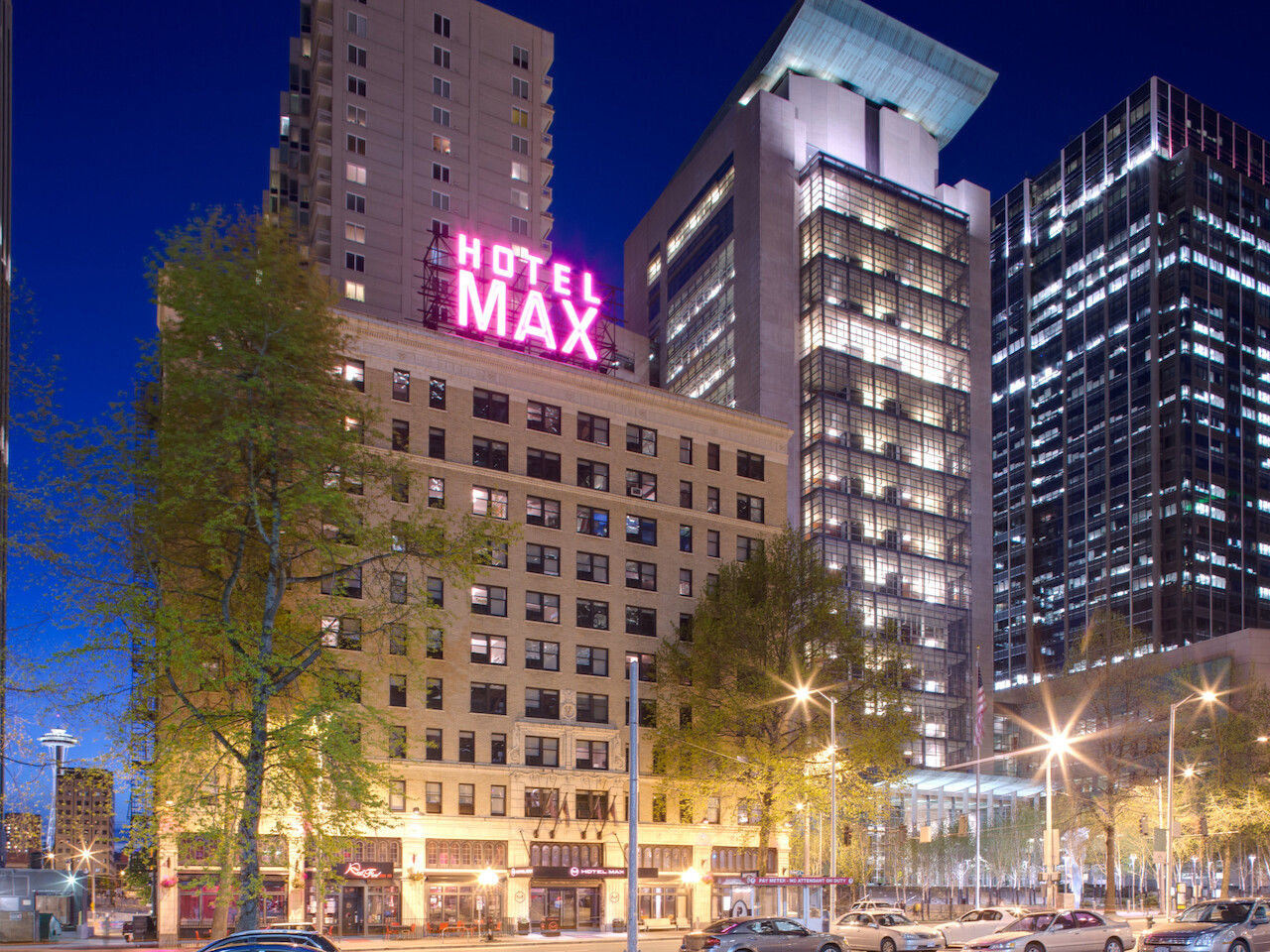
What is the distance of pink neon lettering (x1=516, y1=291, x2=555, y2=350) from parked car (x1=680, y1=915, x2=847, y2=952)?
46.9 meters

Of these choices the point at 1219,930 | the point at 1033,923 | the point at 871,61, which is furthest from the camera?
the point at 871,61

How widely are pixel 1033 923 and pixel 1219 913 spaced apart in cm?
552

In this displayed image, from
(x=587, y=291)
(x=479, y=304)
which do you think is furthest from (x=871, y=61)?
(x=479, y=304)

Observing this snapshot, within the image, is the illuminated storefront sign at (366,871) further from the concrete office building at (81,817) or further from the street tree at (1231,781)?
the street tree at (1231,781)

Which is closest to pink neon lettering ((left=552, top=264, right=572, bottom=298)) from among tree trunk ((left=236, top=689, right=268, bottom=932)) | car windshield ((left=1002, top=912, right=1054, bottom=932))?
tree trunk ((left=236, top=689, right=268, bottom=932))

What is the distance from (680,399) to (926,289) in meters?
76.3

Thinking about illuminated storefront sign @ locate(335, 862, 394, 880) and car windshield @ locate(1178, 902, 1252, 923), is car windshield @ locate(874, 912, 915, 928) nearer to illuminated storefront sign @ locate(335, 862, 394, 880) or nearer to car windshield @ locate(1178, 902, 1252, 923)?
car windshield @ locate(1178, 902, 1252, 923)

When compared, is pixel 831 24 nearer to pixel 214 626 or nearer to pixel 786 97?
pixel 786 97

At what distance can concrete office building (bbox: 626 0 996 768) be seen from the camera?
133 m

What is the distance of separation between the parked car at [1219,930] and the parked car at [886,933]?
Result: 8750 millimetres

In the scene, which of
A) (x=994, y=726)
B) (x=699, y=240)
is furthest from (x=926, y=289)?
(x=994, y=726)

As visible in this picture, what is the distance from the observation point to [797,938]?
115 feet

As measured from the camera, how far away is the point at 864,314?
450 feet

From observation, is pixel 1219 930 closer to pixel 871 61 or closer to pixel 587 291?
pixel 587 291
